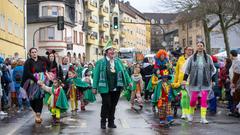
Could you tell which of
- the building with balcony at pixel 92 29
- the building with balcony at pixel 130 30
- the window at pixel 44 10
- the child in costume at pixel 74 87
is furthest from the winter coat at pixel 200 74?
the building with balcony at pixel 130 30

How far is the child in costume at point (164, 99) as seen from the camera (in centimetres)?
1272

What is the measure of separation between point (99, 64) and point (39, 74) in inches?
83.0

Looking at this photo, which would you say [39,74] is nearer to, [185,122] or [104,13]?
[185,122]

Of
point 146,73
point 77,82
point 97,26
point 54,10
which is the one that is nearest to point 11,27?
point 54,10

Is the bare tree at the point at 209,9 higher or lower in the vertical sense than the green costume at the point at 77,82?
higher

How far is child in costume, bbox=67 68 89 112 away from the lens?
17.3 m

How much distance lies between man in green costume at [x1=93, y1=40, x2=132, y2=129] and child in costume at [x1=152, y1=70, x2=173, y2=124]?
1.11 metres

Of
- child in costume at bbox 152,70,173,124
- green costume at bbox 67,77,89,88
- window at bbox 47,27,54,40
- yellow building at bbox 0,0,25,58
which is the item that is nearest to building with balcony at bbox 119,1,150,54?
window at bbox 47,27,54,40

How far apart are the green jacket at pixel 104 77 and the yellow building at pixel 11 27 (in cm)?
2751

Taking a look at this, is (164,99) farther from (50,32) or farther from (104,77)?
(50,32)

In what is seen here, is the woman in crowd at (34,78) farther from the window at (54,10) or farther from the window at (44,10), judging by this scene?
the window at (44,10)

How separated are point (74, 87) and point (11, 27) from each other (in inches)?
1212

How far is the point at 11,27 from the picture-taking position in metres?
46.9

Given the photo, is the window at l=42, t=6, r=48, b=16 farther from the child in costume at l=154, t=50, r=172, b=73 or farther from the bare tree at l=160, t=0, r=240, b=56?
the child in costume at l=154, t=50, r=172, b=73
